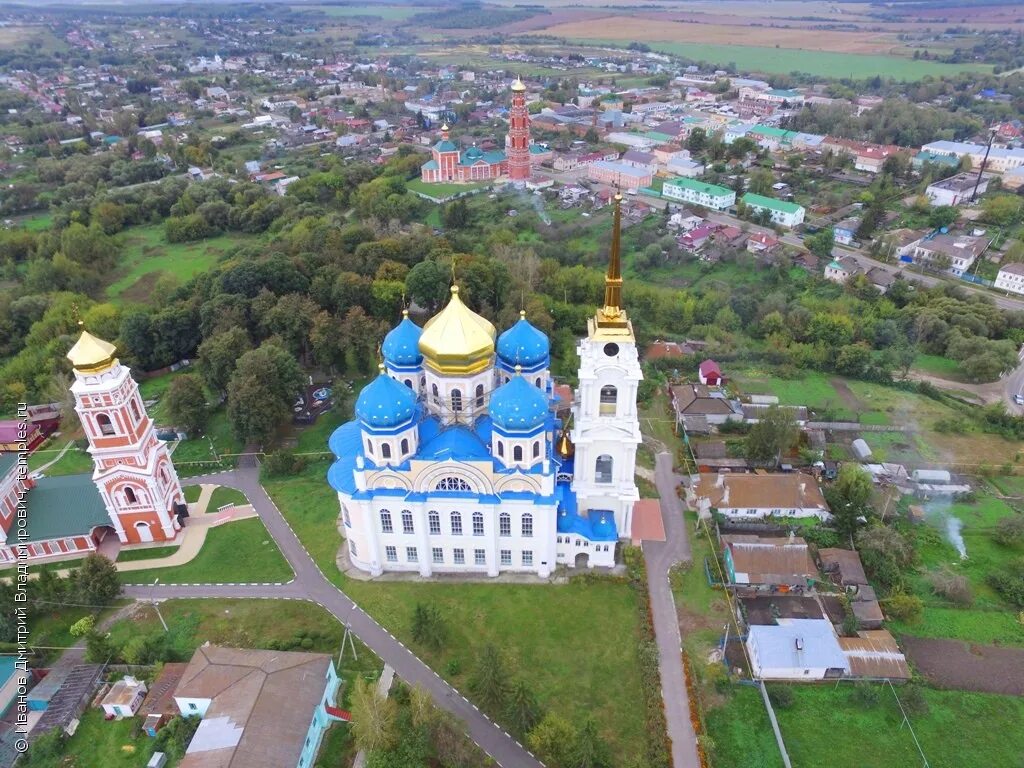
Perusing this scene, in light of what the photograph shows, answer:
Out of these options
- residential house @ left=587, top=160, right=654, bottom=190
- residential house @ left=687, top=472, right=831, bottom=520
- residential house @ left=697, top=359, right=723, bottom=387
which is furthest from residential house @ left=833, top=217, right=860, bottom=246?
residential house @ left=687, top=472, right=831, bottom=520

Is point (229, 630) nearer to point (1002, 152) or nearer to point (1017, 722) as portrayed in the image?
point (1017, 722)

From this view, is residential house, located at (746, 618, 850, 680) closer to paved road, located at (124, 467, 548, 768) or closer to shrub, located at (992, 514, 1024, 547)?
paved road, located at (124, 467, 548, 768)

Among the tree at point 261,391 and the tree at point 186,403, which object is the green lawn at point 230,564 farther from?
the tree at point 186,403

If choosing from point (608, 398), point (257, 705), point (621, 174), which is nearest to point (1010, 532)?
point (608, 398)

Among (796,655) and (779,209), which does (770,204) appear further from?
(796,655)

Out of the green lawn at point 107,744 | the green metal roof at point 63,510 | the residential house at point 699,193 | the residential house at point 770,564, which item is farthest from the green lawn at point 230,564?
the residential house at point 699,193

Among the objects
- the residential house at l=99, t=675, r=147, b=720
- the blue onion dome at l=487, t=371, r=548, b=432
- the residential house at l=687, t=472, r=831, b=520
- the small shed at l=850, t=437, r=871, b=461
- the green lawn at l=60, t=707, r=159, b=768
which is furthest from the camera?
the small shed at l=850, t=437, r=871, b=461
